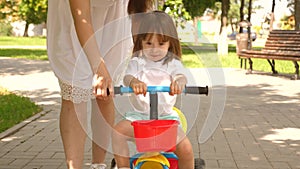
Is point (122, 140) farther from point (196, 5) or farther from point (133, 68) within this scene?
point (196, 5)

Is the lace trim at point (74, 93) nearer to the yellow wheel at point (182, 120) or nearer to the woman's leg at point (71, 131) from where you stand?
the woman's leg at point (71, 131)

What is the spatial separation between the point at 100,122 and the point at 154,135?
1272 millimetres

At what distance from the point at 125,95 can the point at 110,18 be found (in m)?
0.93

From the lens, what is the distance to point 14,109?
7.78m

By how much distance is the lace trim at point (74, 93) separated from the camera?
3.45 m

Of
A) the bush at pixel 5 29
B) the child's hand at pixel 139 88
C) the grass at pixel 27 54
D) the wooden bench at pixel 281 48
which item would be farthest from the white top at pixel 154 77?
the bush at pixel 5 29

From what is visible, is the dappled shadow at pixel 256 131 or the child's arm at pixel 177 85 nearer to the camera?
the child's arm at pixel 177 85

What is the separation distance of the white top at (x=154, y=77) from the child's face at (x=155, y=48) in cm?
3

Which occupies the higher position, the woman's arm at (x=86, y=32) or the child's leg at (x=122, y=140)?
the woman's arm at (x=86, y=32)

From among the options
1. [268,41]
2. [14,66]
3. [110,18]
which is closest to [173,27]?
[110,18]

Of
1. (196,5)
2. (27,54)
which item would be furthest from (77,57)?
(196,5)

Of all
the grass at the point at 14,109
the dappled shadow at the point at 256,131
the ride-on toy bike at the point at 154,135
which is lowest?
the dappled shadow at the point at 256,131

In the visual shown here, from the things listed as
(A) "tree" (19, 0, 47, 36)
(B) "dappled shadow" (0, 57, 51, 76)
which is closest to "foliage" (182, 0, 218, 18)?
(A) "tree" (19, 0, 47, 36)

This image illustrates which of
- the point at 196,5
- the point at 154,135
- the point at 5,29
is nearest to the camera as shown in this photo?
the point at 154,135
